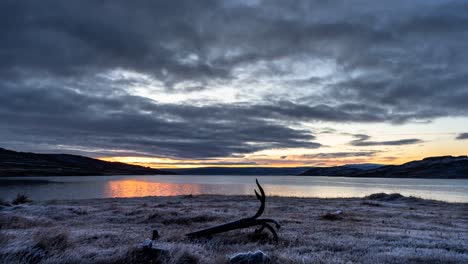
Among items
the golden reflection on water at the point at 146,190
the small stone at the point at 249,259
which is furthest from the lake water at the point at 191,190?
the small stone at the point at 249,259

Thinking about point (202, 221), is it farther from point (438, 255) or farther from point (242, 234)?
point (438, 255)

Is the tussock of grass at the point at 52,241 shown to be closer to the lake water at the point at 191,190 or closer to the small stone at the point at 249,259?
the small stone at the point at 249,259

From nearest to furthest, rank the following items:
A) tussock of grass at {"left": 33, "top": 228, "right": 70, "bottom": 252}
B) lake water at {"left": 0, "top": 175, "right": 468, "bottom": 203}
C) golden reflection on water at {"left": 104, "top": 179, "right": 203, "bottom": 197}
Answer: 1. tussock of grass at {"left": 33, "top": 228, "right": 70, "bottom": 252}
2. lake water at {"left": 0, "top": 175, "right": 468, "bottom": 203}
3. golden reflection on water at {"left": 104, "top": 179, "right": 203, "bottom": 197}

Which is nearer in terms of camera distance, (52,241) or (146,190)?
(52,241)

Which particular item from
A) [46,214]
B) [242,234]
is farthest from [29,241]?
[46,214]

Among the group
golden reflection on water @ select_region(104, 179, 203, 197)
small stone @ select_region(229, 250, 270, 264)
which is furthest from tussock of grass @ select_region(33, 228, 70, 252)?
golden reflection on water @ select_region(104, 179, 203, 197)

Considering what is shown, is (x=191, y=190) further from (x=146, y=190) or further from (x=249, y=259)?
(x=249, y=259)

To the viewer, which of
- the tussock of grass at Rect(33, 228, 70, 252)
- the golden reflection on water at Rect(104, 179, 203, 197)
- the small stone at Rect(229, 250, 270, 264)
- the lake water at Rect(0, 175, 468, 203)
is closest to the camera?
the small stone at Rect(229, 250, 270, 264)

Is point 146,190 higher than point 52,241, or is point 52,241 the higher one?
point 52,241

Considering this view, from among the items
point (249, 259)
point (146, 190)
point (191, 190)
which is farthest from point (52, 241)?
point (146, 190)

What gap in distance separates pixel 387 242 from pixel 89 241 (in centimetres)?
1117

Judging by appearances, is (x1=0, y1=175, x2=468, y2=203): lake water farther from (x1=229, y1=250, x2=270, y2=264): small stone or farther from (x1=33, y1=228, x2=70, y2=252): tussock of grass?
(x1=229, y1=250, x2=270, y2=264): small stone

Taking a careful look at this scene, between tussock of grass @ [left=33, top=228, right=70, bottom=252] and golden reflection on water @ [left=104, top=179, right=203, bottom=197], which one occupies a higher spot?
tussock of grass @ [left=33, top=228, right=70, bottom=252]

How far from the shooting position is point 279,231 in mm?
15531
